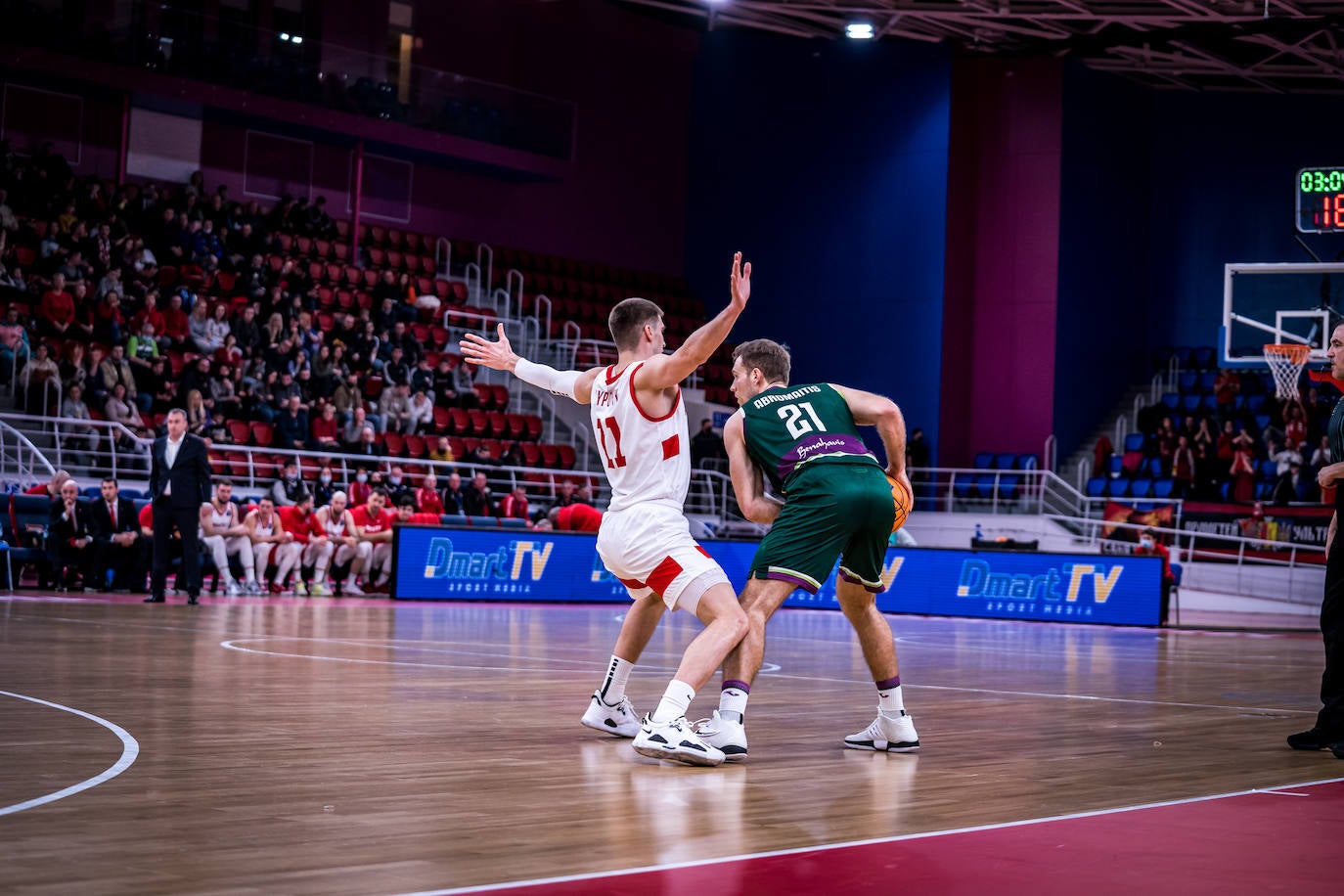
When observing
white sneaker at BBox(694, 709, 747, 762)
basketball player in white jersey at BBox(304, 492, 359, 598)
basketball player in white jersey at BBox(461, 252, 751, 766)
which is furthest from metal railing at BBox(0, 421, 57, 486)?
white sneaker at BBox(694, 709, 747, 762)

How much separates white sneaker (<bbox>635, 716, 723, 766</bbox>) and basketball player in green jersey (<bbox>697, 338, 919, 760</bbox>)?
58 centimetres

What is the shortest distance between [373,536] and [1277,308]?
2040 cm

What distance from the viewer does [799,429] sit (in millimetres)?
6875

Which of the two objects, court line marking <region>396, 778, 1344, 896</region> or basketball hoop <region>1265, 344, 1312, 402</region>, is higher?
basketball hoop <region>1265, 344, 1312, 402</region>

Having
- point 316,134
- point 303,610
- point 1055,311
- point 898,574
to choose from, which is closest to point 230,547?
point 303,610

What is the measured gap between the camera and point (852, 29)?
28766 mm

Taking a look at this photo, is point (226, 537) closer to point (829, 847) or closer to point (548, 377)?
point (548, 377)

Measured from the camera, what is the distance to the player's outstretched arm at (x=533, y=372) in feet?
23.6

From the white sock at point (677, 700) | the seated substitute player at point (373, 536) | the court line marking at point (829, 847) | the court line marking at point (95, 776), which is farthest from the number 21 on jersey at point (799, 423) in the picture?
the seated substitute player at point (373, 536)

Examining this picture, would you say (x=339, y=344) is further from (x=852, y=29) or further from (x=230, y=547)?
(x=852, y=29)

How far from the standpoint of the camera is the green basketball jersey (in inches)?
270

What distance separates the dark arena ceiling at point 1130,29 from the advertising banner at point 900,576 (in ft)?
35.9

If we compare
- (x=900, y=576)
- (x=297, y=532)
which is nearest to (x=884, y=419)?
(x=297, y=532)

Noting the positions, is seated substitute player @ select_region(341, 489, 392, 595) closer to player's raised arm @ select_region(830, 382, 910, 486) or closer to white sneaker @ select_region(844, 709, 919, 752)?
player's raised arm @ select_region(830, 382, 910, 486)
